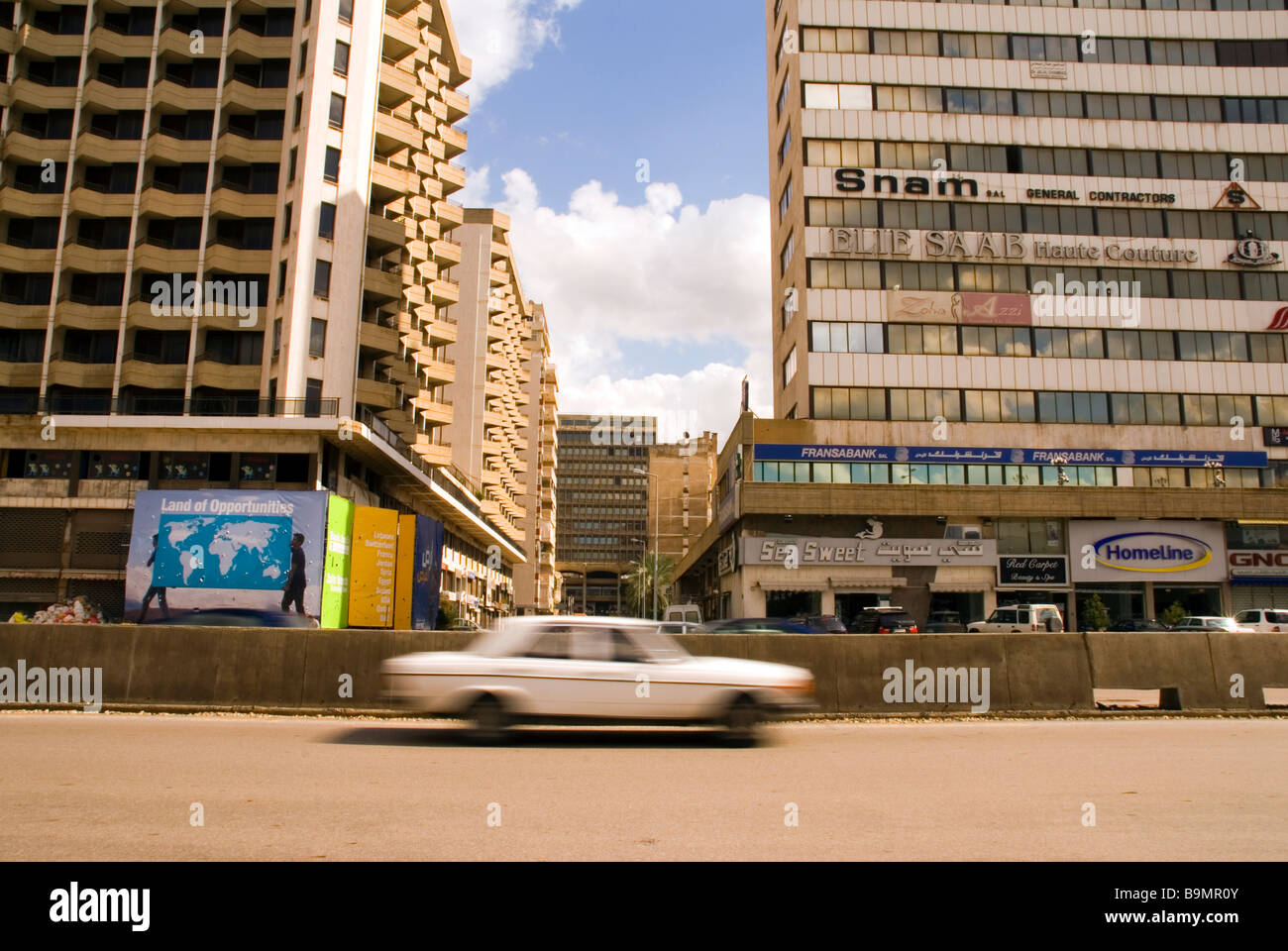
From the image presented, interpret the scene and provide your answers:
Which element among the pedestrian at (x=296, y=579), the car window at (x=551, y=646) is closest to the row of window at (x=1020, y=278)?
the pedestrian at (x=296, y=579)

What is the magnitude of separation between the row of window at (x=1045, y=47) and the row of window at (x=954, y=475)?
2293 centimetres

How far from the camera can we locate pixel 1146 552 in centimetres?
4591

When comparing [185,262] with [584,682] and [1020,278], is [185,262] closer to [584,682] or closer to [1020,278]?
[584,682]

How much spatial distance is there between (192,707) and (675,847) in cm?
1069

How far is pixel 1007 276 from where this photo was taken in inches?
1907

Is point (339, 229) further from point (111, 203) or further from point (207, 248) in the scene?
point (111, 203)

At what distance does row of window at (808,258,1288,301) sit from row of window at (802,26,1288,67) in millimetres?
12203

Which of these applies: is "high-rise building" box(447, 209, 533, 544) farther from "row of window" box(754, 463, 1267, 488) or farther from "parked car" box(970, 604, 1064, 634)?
"parked car" box(970, 604, 1064, 634)

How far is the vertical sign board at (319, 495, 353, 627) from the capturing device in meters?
33.8

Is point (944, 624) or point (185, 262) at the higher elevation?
point (185, 262)

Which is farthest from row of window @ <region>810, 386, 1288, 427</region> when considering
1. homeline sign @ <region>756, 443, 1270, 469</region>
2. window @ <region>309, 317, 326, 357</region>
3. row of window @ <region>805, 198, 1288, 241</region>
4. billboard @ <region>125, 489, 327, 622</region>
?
billboard @ <region>125, 489, 327, 622</region>

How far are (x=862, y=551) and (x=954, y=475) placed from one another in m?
6.45

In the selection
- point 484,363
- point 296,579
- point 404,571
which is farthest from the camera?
point 484,363

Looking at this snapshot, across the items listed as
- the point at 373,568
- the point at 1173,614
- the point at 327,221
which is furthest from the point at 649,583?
the point at 327,221
